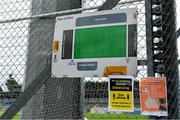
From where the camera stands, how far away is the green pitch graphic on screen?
1625 millimetres

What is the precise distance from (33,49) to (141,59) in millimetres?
850

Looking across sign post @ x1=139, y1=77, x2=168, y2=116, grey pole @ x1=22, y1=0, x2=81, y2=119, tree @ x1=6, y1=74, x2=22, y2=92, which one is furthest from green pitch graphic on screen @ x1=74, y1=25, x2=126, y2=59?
tree @ x1=6, y1=74, x2=22, y2=92

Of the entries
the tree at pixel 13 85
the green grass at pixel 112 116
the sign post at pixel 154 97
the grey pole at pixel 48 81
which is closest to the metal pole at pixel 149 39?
the sign post at pixel 154 97

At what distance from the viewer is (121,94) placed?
150 centimetres

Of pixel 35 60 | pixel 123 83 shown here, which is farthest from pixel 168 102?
pixel 35 60

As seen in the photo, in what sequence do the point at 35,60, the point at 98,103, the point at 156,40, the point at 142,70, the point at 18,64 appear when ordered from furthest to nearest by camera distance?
the point at 18,64
the point at 35,60
the point at 98,103
the point at 142,70
the point at 156,40

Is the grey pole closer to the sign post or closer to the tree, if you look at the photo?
the tree

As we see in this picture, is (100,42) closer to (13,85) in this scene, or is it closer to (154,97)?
(154,97)

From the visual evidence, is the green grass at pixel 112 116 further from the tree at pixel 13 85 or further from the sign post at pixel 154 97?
the tree at pixel 13 85

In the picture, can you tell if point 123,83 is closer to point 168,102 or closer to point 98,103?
point 168,102

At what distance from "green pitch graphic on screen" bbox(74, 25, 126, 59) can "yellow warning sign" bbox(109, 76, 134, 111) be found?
0.15 m

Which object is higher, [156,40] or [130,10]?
[130,10]

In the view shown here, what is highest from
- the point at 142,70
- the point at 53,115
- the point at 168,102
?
the point at 142,70

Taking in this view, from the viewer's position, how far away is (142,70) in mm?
1654
